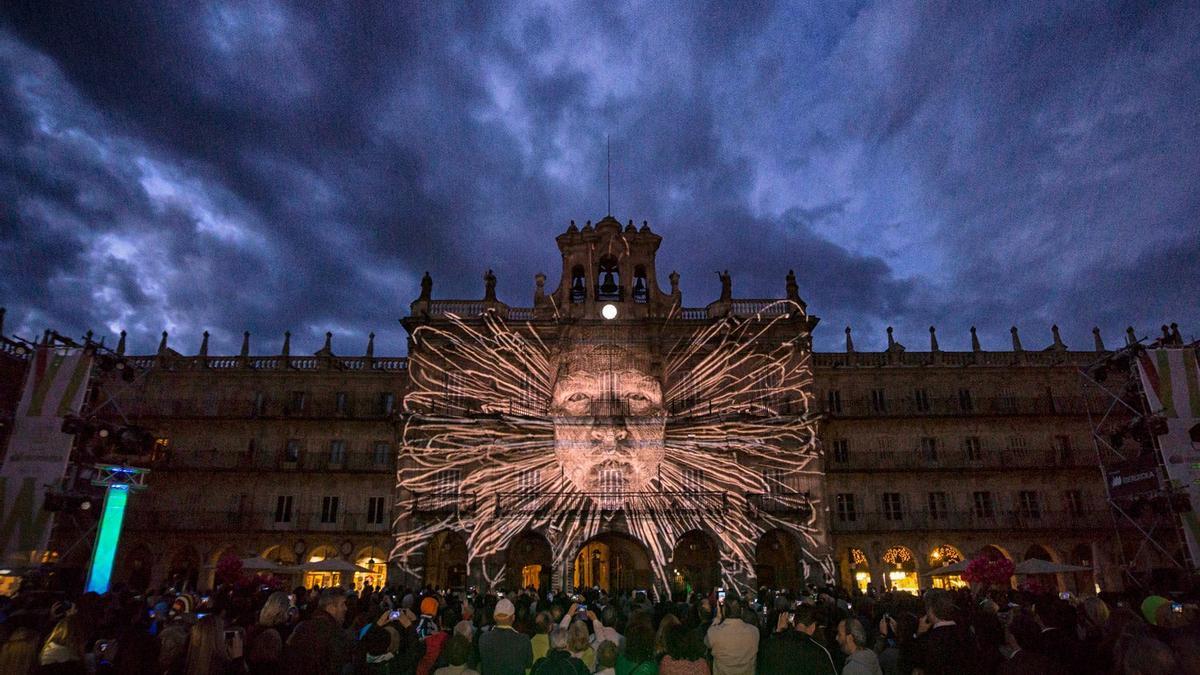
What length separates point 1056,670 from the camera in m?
4.03

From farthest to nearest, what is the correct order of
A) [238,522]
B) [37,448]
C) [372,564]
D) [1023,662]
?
[238,522] < [372,564] < [37,448] < [1023,662]

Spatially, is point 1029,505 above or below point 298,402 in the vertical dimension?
below

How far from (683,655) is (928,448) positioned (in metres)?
28.1

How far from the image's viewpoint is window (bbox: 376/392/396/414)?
31.7 metres

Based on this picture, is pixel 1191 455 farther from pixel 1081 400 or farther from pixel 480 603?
pixel 480 603

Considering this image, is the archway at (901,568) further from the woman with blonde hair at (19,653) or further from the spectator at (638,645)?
the woman with blonde hair at (19,653)

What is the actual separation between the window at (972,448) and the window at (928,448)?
123 cm

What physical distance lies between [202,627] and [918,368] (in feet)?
103

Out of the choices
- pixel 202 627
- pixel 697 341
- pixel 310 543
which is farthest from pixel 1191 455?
pixel 310 543

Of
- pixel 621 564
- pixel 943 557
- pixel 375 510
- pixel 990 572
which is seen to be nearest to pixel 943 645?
pixel 990 572

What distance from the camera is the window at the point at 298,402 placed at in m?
31.9

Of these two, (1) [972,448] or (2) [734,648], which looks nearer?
(2) [734,648]

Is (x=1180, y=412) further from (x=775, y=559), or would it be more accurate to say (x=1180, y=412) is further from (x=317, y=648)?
(x=317, y=648)

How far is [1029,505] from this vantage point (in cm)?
2927
